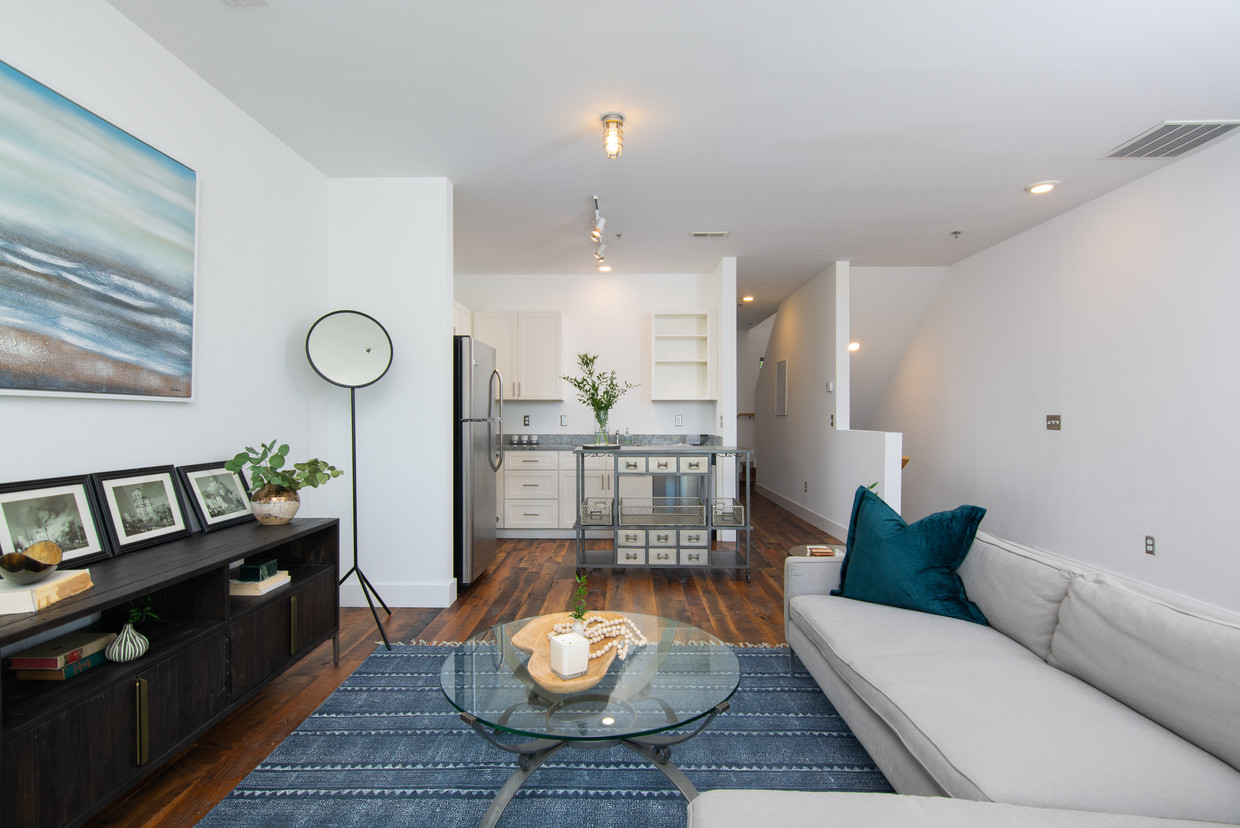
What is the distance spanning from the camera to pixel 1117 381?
386 cm

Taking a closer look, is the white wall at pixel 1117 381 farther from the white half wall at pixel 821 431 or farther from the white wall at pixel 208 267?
the white wall at pixel 208 267

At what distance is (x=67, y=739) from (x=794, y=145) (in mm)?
3686

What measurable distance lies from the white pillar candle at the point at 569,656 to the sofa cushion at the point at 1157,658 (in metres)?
1.47

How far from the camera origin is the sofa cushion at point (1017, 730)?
3.98ft

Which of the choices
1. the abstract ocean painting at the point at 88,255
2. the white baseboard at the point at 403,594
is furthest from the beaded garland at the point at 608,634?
the white baseboard at the point at 403,594

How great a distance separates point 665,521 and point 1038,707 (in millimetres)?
3070

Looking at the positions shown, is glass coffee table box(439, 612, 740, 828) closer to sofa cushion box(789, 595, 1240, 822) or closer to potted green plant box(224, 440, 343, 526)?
sofa cushion box(789, 595, 1240, 822)

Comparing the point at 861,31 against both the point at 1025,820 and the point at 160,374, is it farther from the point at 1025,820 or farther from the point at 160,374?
the point at 160,374

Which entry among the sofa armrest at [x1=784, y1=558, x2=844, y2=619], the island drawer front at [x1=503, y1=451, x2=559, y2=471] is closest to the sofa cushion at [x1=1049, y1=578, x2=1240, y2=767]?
the sofa armrest at [x1=784, y1=558, x2=844, y2=619]

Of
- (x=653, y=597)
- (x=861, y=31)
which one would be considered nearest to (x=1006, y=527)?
(x=653, y=597)

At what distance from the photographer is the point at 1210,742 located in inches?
52.0

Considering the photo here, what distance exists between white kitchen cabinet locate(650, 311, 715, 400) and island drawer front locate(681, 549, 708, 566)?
1.96 meters

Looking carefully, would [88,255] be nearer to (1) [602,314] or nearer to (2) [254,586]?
(2) [254,586]

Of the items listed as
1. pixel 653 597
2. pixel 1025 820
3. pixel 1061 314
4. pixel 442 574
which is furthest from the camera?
pixel 1061 314
